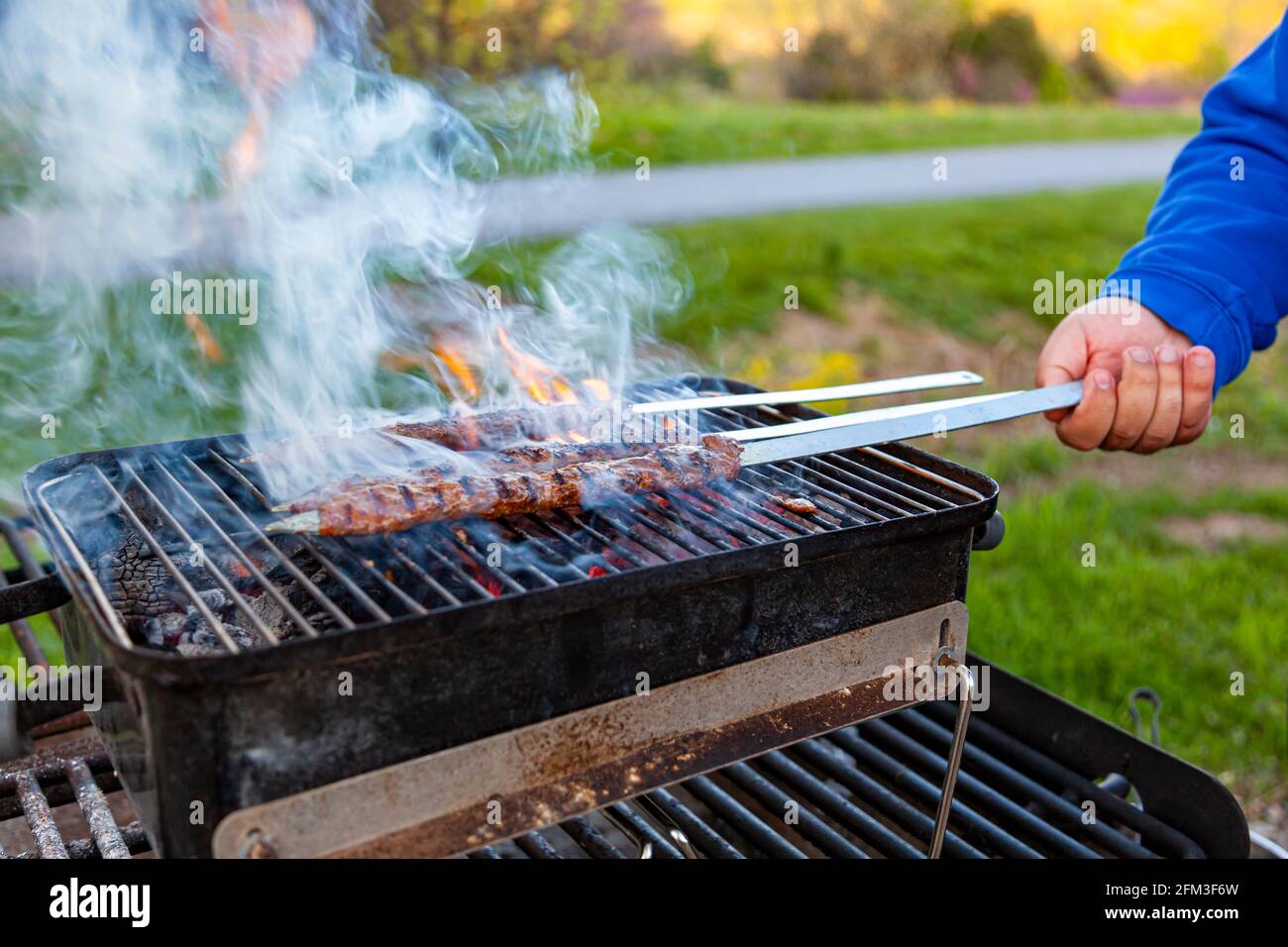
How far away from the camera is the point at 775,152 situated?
14.3 meters

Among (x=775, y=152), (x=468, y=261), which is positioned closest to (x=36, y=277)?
(x=468, y=261)

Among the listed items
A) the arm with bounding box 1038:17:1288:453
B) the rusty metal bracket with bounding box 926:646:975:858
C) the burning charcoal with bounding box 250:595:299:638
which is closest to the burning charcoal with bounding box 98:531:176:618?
the burning charcoal with bounding box 250:595:299:638

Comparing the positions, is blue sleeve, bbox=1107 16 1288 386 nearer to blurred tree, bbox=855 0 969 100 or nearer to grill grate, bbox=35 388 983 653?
grill grate, bbox=35 388 983 653

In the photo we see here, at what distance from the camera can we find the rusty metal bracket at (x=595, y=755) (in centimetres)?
181

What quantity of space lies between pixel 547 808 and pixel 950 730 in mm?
1778

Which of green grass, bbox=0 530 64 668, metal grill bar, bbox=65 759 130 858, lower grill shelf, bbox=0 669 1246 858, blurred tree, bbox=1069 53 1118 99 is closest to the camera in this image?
metal grill bar, bbox=65 759 130 858

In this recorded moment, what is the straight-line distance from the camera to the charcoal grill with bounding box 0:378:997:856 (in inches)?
68.1

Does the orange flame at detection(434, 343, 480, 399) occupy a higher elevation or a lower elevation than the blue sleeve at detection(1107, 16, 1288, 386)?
lower

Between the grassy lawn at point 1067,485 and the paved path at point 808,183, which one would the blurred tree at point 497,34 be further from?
the grassy lawn at point 1067,485

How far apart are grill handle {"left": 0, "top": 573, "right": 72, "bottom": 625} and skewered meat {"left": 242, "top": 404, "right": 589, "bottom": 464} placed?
46 centimetres

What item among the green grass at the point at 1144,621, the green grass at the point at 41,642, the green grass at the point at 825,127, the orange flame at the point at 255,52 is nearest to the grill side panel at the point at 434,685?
the orange flame at the point at 255,52

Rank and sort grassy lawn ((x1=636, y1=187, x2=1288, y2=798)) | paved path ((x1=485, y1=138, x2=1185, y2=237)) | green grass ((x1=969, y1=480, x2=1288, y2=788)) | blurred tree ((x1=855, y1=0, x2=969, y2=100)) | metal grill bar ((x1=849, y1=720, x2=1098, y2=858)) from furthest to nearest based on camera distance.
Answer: blurred tree ((x1=855, y1=0, x2=969, y2=100)) → paved path ((x1=485, y1=138, x2=1185, y2=237)) → grassy lawn ((x1=636, y1=187, x2=1288, y2=798)) → green grass ((x1=969, y1=480, x2=1288, y2=788)) → metal grill bar ((x1=849, y1=720, x2=1098, y2=858))

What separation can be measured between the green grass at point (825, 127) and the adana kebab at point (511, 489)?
838 cm
